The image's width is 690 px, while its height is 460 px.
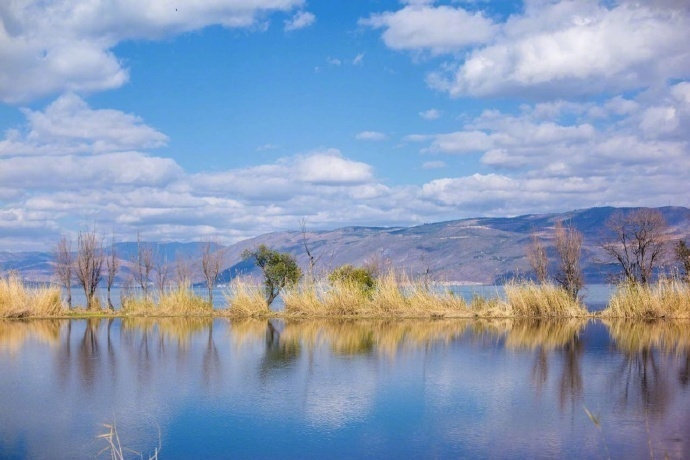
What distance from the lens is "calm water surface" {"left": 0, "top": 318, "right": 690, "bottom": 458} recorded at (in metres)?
9.01

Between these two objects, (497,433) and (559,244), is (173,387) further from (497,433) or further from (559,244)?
(559,244)

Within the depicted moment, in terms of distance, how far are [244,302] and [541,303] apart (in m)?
11.3

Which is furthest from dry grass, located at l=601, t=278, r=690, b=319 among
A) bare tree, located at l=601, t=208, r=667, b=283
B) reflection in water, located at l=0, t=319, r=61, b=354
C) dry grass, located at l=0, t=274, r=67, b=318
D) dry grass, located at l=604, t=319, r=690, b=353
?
dry grass, located at l=0, t=274, r=67, b=318

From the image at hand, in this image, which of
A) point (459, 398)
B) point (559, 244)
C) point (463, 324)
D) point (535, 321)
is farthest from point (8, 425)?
point (559, 244)

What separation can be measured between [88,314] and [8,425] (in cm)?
1904

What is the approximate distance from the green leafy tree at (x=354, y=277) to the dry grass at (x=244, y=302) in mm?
2914

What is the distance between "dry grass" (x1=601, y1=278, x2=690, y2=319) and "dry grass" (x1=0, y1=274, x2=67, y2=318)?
833 inches

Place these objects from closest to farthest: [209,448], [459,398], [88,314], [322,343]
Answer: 1. [209,448]
2. [459,398]
3. [322,343]
4. [88,314]

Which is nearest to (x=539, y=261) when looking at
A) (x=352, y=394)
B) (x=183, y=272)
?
(x=183, y=272)

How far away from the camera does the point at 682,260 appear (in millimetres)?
26609

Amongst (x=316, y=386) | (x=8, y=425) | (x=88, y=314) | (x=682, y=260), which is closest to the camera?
(x=8, y=425)

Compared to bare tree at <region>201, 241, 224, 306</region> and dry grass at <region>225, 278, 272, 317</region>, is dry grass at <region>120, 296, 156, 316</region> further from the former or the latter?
dry grass at <region>225, 278, 272, 317</region>

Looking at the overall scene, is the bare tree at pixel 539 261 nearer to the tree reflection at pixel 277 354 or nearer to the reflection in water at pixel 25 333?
the tree reflection at pixel 277 354

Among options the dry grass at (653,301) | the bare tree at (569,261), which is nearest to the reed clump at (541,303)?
the bare tree at (569,261)
